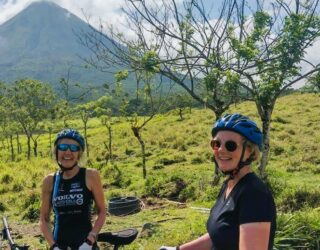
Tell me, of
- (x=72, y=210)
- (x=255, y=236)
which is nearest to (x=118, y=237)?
(x=72, y=210)

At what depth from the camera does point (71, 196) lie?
4035mm

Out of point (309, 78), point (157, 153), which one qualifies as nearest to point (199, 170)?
point (157, 153)

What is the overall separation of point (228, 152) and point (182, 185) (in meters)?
10.9

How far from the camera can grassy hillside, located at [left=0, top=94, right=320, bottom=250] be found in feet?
25.1

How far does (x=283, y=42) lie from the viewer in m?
7.82

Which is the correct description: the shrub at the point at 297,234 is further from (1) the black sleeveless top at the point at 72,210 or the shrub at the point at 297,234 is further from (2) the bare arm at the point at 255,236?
(2) the bare arm at the point at 255,236

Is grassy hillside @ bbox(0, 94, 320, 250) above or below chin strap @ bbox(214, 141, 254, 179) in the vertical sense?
below

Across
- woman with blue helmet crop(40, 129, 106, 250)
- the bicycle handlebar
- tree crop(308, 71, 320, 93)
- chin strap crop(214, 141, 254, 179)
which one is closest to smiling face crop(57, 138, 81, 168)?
woman with blue helmet crop(40, 129, 106, 250)

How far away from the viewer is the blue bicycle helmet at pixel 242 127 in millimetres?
2547

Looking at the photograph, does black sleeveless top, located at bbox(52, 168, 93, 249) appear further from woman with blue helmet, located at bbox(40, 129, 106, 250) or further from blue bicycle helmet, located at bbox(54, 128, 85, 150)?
blue bicycle helmet, located at bbox(54, 128, 85, 150)

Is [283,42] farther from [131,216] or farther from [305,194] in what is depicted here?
[131,216]

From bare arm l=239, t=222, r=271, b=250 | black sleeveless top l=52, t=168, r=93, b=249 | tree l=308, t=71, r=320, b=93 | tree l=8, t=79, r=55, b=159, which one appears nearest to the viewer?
bare arm l=239, t=222, r=271, b=250

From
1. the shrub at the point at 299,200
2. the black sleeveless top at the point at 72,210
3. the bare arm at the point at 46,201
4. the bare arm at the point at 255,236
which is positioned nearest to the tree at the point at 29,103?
the shrub at the point at 299,200

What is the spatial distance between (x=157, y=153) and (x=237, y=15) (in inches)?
612
